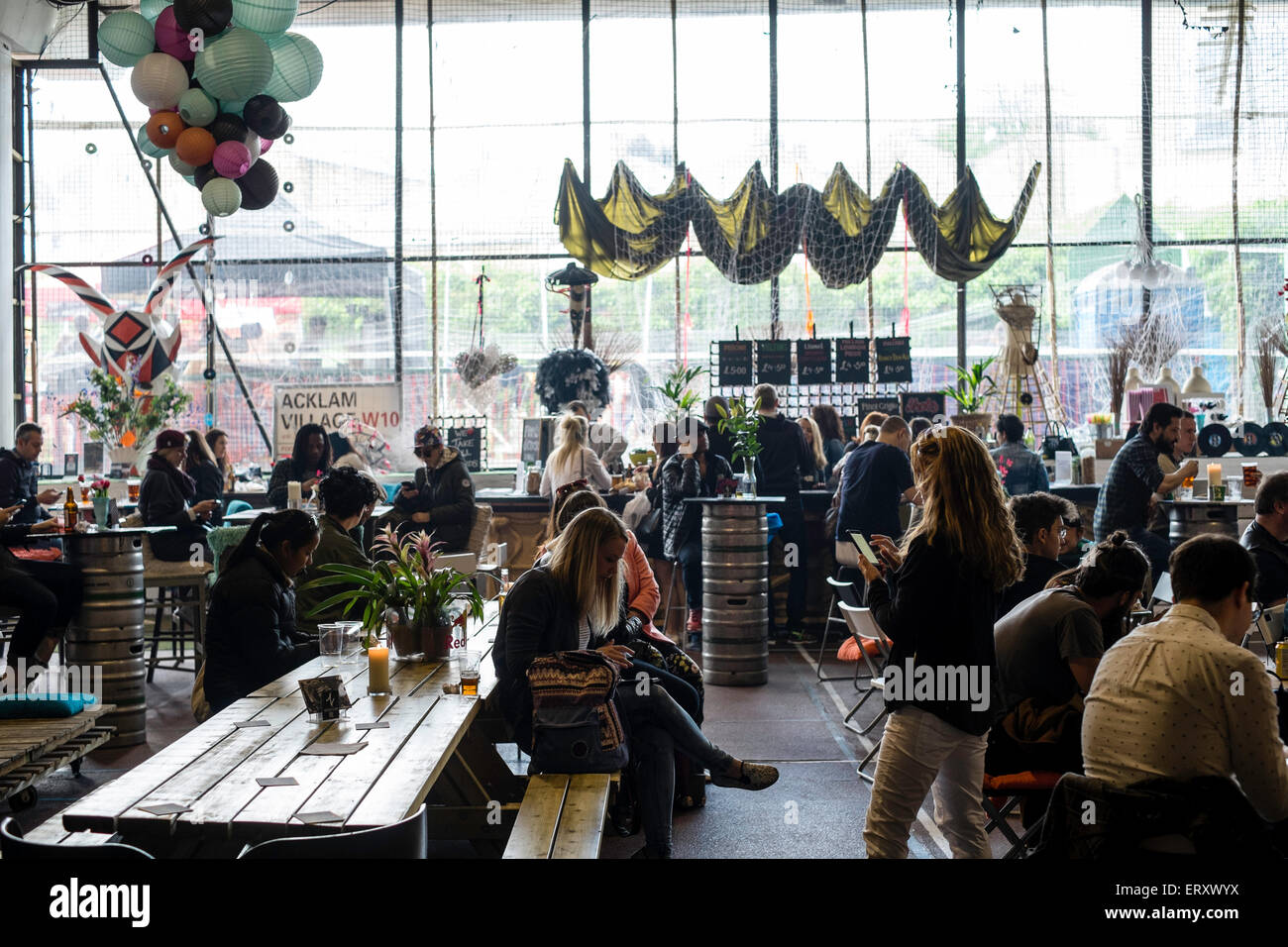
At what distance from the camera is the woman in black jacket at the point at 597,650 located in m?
3.64

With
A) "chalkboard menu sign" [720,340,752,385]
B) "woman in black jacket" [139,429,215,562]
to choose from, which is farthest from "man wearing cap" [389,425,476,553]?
"chalkboard menu sign" [720,340,752,385]

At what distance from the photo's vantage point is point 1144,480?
6.45 meters

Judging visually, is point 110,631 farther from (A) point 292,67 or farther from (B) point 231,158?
(A) point 292,67

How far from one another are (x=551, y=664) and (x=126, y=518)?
4.54 meters

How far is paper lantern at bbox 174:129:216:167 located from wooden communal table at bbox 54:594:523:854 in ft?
12.1

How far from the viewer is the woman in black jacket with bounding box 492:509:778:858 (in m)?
3.64

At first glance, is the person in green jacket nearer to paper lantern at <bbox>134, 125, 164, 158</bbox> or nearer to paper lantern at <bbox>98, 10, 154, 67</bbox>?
paper lantern at <bbox>134, 125, 164, 158</bbox>

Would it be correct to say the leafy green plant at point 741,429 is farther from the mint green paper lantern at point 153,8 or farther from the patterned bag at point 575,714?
the mint green paper lantern at point 153,8

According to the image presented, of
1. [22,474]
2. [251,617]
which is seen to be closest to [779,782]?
[251,617]

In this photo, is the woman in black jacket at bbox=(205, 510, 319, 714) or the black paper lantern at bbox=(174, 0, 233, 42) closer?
the woman in black jacket at bbox=(205, 510, 319, 714)

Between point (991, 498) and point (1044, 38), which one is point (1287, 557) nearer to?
point (991, 498)

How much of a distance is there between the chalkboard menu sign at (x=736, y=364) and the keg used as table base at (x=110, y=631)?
20.1 feet

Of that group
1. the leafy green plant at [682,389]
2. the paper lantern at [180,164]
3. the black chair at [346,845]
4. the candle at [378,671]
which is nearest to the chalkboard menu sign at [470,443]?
the leafy green plant at [682,389]

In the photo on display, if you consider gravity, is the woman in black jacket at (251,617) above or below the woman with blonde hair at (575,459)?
below
